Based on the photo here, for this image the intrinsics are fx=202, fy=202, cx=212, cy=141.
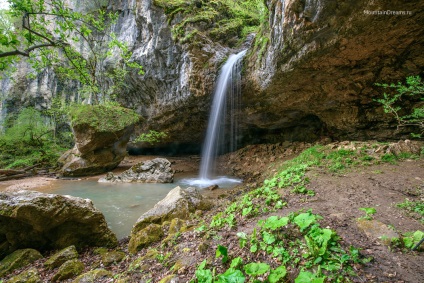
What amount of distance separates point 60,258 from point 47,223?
0.94 metres

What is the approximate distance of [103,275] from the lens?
3062mm

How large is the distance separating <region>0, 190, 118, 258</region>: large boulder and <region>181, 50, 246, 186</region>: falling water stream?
6.71 metres

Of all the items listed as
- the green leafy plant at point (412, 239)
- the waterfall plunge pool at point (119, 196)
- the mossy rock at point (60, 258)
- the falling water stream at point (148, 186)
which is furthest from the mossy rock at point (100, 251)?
the green leafy plant at point (412, 239)

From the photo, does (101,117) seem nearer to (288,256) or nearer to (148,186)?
(148,186)

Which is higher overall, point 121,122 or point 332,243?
point 121,122

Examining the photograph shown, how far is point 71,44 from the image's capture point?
48.8 feet

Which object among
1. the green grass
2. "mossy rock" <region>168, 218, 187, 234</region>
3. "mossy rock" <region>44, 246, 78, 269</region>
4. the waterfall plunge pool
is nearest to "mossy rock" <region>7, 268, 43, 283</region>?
"mossy rock" <region>44, 246, 78, 269</region>

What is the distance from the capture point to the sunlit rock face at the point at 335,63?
5043 mm

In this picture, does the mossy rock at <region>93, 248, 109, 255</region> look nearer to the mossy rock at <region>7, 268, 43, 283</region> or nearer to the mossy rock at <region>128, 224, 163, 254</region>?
the mossy rock at <region>128, 224, 163, 254</region>

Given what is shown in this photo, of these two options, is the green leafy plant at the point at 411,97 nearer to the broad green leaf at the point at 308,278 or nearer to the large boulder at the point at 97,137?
the broad green leaf at the point at 308,278

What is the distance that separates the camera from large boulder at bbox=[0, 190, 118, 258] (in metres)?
3.98

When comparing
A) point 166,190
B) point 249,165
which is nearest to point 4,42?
point 166,190

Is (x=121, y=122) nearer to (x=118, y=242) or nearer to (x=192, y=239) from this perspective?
(x=118, y=242)

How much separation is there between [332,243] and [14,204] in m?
5.40
